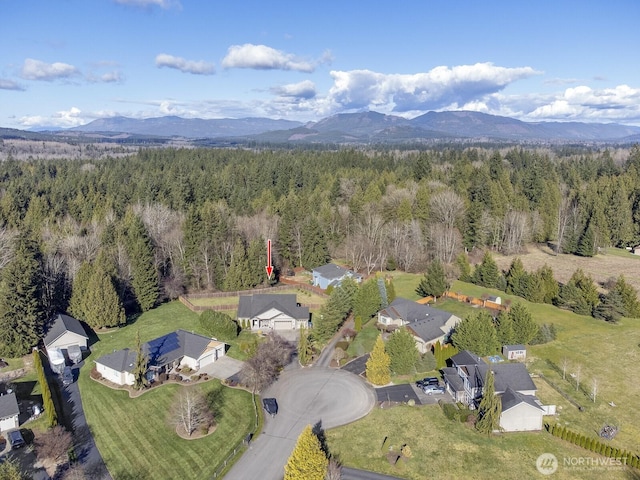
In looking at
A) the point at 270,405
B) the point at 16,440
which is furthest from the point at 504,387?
the point at 16,440

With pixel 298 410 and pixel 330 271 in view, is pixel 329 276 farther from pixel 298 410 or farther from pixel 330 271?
pixel 298 410

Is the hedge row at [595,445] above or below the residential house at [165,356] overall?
below

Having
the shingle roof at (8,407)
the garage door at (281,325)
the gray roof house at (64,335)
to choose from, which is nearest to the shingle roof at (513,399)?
the garage door at (281,325)

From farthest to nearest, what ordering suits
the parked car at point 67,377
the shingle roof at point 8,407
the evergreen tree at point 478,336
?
the evergreen tree at point 478,336
the parked car at point 67,377
the shingle roof at point 8,407

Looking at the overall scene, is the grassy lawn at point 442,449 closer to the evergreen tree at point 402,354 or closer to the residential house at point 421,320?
the evergreen tree at point 402,354

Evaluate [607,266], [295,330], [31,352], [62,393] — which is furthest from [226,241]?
[607,266]

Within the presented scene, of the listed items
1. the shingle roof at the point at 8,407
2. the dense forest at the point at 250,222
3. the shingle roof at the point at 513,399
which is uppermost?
the dense forest at the point at 250,222

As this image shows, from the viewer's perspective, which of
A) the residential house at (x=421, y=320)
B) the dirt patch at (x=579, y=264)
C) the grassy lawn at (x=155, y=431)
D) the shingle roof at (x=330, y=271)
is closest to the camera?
the grassy lawn at (x=155, y=431)

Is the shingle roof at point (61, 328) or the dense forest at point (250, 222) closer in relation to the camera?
the shingle roof at point (61, 328)
